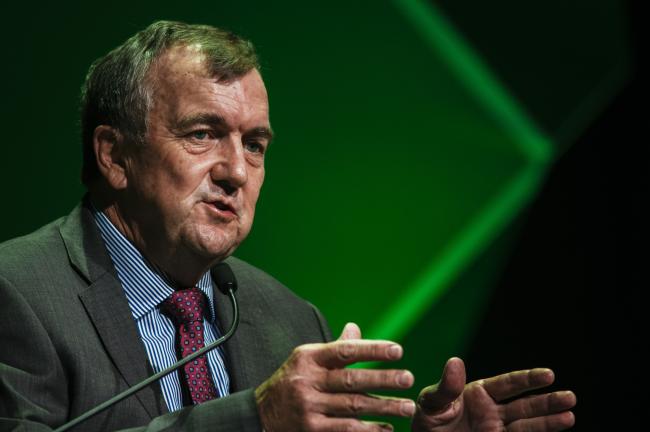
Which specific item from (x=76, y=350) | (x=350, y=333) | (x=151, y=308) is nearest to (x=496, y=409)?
(x=350, y=333)

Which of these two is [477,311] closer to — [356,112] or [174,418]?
[356,112]

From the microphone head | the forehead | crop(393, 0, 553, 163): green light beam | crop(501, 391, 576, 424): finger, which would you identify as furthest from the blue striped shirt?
crop(393, 0, 553, 163): green light beam

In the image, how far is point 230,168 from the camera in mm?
2086

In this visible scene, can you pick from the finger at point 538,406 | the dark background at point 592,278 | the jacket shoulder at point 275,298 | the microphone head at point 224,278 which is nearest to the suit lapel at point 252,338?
the jacket shoulder at point 275,298

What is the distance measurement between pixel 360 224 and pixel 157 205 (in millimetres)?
835

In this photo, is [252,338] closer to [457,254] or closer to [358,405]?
[358,405]

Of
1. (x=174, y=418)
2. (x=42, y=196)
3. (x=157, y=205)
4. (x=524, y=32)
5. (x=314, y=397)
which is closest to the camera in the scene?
(x=314, y=397)

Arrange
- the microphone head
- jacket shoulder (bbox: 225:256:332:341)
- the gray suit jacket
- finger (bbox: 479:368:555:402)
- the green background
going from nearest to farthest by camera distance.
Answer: the gray suit jacket
finger (bbox: 479:368:555:402)
the microphone head
jacket shoulder (bbox: 225:256:332:341)
the green background

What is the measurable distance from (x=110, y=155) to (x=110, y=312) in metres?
0.43

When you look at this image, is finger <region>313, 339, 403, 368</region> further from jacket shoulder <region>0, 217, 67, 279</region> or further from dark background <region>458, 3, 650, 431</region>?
dark background <region>458, 3, 650, 431</region>

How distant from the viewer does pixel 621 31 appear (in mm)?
2936

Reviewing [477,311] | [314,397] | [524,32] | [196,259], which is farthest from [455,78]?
[314,397]

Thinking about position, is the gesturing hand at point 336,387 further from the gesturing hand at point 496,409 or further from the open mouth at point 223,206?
the open mouth at point 223,206

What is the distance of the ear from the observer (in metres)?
2.16
